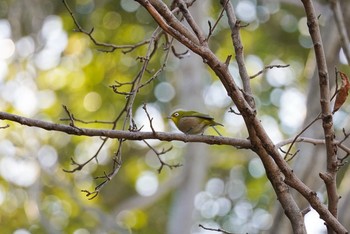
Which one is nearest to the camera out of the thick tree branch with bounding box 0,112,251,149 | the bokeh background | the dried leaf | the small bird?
the thick tree branch with bounding box 0,112,251,149

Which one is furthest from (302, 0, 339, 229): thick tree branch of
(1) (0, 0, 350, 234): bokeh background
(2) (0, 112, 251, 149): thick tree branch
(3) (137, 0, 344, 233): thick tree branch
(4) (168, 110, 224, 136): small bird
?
(1) (0, 0, 350, 234): bokeh background

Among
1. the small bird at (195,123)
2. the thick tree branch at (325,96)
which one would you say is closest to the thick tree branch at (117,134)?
the thick tree branch at (325,96)

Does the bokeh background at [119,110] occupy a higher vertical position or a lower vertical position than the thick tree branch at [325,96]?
higher

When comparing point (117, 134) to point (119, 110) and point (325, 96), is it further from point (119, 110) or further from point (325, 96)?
point (119, 110)

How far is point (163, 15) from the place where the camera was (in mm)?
2137

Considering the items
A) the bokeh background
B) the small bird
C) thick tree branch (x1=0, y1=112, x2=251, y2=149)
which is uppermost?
the bokeh background

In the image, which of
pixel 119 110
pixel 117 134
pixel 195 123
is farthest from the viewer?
pixel 119 110

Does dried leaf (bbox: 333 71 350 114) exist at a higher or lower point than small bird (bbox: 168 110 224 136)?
lower

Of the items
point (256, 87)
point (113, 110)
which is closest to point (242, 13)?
point (256, 87)

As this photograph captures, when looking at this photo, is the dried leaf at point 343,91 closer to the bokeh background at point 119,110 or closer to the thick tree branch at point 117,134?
the thick tree branch at point 117,134

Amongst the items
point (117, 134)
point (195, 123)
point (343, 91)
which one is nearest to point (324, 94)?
point (343, 91)

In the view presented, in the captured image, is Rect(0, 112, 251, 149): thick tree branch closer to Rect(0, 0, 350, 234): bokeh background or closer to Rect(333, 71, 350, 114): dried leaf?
Rect(333, 71, 350, 114): dried leaf

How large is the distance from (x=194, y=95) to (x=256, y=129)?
22.4 feet

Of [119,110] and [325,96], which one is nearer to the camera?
[325,96]
